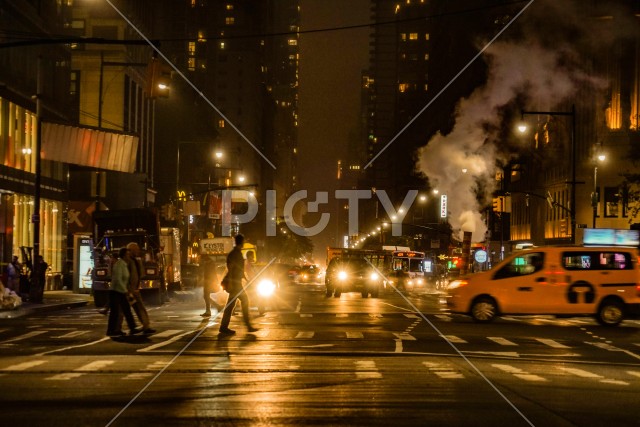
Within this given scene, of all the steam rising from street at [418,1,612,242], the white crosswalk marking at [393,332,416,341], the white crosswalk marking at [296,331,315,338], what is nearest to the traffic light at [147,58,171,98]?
the white crosswalk marking at [296,331,315,338]

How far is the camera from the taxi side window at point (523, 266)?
24.9m

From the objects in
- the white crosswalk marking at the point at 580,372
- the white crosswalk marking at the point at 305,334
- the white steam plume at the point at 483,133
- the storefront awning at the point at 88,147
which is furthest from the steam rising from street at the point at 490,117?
the white crosswalk marking at the point at 580,372

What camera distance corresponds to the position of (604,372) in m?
14.2

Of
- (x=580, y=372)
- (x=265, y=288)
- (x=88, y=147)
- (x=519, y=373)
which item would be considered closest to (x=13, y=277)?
(x=88, y=147)

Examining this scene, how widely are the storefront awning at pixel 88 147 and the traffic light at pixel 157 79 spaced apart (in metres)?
18.6

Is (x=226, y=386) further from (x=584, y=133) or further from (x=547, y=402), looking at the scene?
(x=584, y=133)

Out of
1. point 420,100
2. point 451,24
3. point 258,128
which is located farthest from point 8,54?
point 258,128

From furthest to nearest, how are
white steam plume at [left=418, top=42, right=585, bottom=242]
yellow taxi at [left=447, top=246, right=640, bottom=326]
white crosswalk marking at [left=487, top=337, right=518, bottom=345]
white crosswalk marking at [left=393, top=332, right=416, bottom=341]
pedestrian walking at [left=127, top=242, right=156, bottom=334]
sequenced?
white steam plume at [left=418, top=42, right=585, bottom=242]
yellow taxi at [left=447, top=246, right=640, bottom=326]
pedestrian walking at [left=127, top=242, right=156, bottom=334]
white crosswalk marking at [left=393, top=332, right=416, bottom=341]
white crosswalk marking at [left=487, top=337, right=518, bottom=345]

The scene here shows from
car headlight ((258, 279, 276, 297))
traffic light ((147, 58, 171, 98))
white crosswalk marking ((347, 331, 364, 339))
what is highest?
traffic light ((147, 58, 171, 98))

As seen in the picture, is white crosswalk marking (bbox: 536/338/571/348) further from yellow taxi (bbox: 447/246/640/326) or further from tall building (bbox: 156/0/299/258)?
tall building (bbox: 156/0/299/258)

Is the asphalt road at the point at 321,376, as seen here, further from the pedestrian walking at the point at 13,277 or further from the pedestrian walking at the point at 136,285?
the pedestrian walking at the point at 13,277

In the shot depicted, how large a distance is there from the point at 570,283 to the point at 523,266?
4.11 ft

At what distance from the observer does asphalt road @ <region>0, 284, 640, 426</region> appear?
32.3 feet

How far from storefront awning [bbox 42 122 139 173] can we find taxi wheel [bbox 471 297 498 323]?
21866mm
